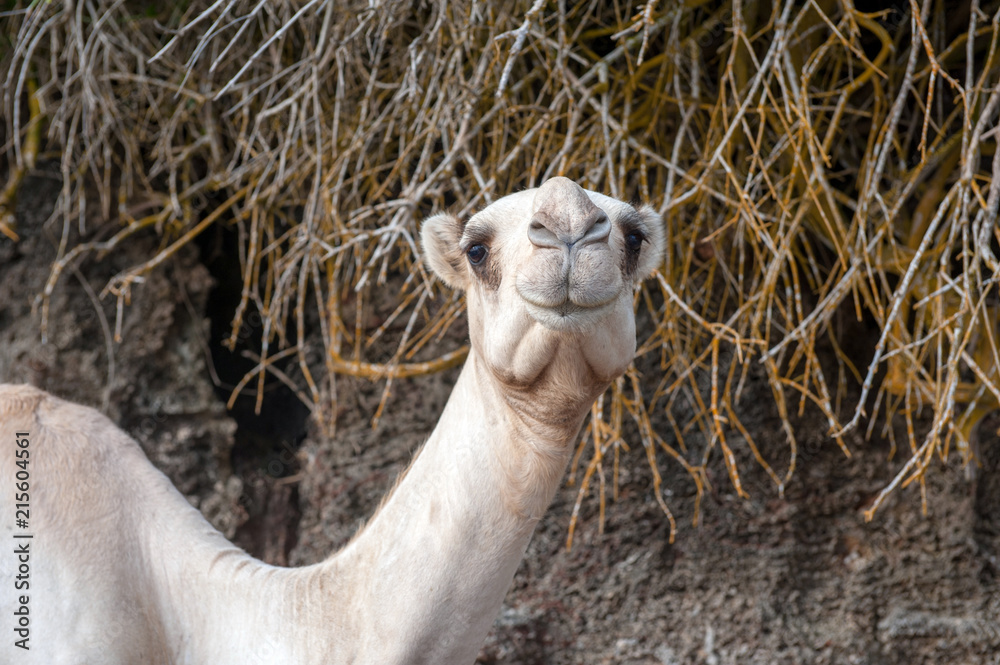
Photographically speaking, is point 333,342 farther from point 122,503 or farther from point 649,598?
point 649,598

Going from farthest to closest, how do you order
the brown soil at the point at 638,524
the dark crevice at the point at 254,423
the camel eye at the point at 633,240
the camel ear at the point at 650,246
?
the dark crevice at the point at 254,423 → the brown soil at the point at 638,524 → the camel ear at the point at 650,246 → the camel eye at the point at 633,240

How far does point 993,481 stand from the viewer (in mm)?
2566

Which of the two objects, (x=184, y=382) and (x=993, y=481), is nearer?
(x=993, y=481)

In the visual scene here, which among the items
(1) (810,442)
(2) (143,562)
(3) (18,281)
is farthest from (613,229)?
(3) (18,281)

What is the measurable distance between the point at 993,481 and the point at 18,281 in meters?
3.05

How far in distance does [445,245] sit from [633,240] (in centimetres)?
37

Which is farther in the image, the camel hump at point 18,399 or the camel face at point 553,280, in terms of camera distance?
the camel hump at point 18,399

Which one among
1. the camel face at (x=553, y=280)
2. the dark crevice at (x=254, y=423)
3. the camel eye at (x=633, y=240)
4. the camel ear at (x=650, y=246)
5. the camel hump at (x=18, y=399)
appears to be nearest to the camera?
the camel face at (x=553, y=280)

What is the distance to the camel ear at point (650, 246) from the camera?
1.50 metres

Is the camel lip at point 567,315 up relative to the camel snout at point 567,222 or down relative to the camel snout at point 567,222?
down

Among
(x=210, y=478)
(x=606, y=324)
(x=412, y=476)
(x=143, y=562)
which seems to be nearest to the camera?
(x=606, y=324)

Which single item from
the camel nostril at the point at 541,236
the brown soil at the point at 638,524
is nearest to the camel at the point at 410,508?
the camel nostril at the point at 541,236

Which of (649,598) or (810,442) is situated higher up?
(810,442)

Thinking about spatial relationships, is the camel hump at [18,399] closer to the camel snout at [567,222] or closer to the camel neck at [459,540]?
the camel neck at [459,540]
